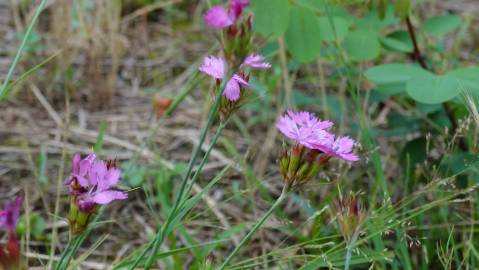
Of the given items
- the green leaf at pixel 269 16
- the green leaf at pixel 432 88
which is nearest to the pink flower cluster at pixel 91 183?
the green leaf at pixel 269 16

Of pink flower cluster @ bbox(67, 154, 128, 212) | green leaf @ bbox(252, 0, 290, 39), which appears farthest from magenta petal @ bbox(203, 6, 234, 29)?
green leaf @ bbox(252, 0, 290, 39)

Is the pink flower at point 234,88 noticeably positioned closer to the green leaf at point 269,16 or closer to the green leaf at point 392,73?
the green leaf at point 269,16

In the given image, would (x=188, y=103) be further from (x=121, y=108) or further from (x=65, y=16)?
(x=65, y=16)

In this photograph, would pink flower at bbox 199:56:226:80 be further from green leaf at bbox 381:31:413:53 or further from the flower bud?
green leaf at bbox 381:31:413:53

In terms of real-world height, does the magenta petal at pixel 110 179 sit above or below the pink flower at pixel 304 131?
below

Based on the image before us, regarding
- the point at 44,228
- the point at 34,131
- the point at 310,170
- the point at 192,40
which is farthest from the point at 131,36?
the point at 310,170

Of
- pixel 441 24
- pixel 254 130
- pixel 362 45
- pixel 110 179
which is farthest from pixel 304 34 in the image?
pixel 254 130

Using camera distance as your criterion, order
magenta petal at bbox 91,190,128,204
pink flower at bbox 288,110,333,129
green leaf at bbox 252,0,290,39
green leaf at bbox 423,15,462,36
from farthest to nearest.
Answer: green leaf at bbox 423,15,462,36 → green leaf at bbox 252,0,290,39 → pink flower at bbox 288,110,333,129 → magenta petal at bbox 91,190,128,204
